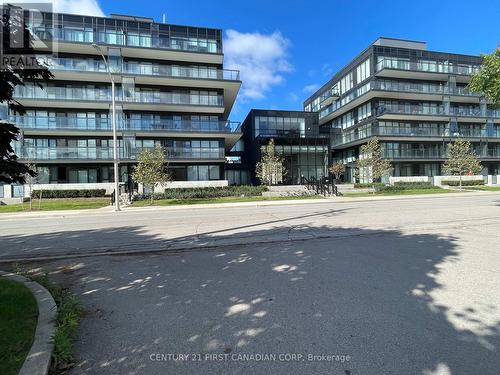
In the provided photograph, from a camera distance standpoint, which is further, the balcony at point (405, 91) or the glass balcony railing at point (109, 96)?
the balcony at point (405, 91)

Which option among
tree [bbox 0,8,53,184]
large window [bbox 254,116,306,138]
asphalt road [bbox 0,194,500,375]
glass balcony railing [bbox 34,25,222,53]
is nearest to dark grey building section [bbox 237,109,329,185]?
large window [bbox 254,116,306,138]

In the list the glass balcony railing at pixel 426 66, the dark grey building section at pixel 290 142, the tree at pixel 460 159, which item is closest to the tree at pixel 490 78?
the tree at pixel 460 159

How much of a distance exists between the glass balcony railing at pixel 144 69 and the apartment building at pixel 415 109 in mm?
21620

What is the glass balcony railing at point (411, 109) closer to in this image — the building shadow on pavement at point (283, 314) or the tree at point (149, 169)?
the tree at point (149, 169)

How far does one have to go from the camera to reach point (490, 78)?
45.0 feet

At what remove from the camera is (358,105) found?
45.7 meters

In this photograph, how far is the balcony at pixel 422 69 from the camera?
133ft

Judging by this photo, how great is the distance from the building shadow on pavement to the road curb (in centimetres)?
31

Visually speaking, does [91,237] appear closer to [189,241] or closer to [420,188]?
[189,241]

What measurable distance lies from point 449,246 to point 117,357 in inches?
298

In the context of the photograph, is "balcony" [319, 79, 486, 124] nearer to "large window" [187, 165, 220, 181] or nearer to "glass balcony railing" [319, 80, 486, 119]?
"glass balcony railing" [319, 80, 486, 119]

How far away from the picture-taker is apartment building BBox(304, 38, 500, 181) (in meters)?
40.5

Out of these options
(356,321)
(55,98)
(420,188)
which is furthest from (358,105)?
(356,321)

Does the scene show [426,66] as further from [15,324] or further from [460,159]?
[15,324]
